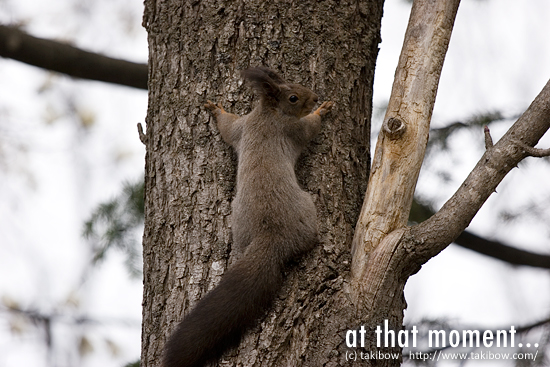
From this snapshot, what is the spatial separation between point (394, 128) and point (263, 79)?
0.59 metres

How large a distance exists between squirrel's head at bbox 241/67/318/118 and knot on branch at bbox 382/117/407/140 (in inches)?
15.4

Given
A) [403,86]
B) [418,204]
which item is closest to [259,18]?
[403,86]

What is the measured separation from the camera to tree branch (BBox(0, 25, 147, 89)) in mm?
3936

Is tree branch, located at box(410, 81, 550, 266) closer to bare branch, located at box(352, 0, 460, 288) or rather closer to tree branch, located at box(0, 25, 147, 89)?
bare branch, located at box(352, 0, 460, 288)

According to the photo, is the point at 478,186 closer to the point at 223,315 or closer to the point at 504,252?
the point at 223,315

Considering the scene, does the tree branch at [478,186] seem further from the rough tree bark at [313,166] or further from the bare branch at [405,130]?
the bare branch at [405,130]

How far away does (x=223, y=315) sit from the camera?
7.27 ft

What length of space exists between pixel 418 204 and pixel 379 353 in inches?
70.0

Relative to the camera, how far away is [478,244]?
12.8ft

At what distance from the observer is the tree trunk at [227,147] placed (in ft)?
7.74

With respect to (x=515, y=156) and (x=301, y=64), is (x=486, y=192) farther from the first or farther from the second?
(x=301, y=64)

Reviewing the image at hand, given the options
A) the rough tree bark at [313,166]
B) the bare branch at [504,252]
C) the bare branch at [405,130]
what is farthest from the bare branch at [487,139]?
the bare branch at [504,252]

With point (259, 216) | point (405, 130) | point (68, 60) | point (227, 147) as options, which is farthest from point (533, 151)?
point (68, 60)

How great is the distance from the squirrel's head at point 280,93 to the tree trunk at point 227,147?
0.15ft
